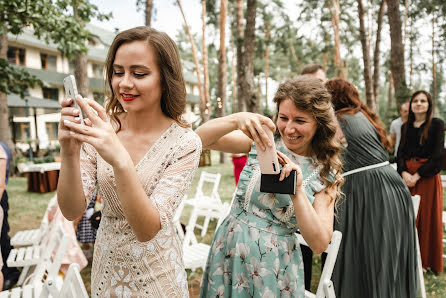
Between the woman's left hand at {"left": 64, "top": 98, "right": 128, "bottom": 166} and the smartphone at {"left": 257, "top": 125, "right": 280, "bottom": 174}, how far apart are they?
539 millimetres

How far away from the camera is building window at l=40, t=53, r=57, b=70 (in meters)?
25.5

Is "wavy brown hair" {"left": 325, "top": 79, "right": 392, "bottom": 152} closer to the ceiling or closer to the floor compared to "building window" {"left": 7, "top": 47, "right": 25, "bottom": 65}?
closer to the floor

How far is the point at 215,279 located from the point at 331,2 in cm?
1975

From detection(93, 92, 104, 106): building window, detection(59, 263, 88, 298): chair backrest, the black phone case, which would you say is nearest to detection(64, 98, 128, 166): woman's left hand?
the black phone case

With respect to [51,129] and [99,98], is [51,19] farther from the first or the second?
[51,129]

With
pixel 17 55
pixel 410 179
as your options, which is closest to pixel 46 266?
pixel 410 179

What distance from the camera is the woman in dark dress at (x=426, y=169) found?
3.99m

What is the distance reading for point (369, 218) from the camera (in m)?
2.89

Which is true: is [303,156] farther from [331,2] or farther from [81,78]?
[331,2]

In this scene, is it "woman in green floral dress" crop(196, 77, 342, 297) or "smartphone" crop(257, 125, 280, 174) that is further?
"woman in green floral dress" crop(196, 77, 342, 297)

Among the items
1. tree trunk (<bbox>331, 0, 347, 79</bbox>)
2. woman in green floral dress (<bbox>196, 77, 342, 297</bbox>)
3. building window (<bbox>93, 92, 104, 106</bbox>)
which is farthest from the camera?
building window (<bbox>93, 92, 104, 106</bbox>)

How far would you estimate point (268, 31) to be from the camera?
24969mm

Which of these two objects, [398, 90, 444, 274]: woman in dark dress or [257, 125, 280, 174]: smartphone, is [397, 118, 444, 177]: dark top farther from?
[257, 125, 280, 174]: smartphone

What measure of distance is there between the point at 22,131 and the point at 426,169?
93.0 feet
